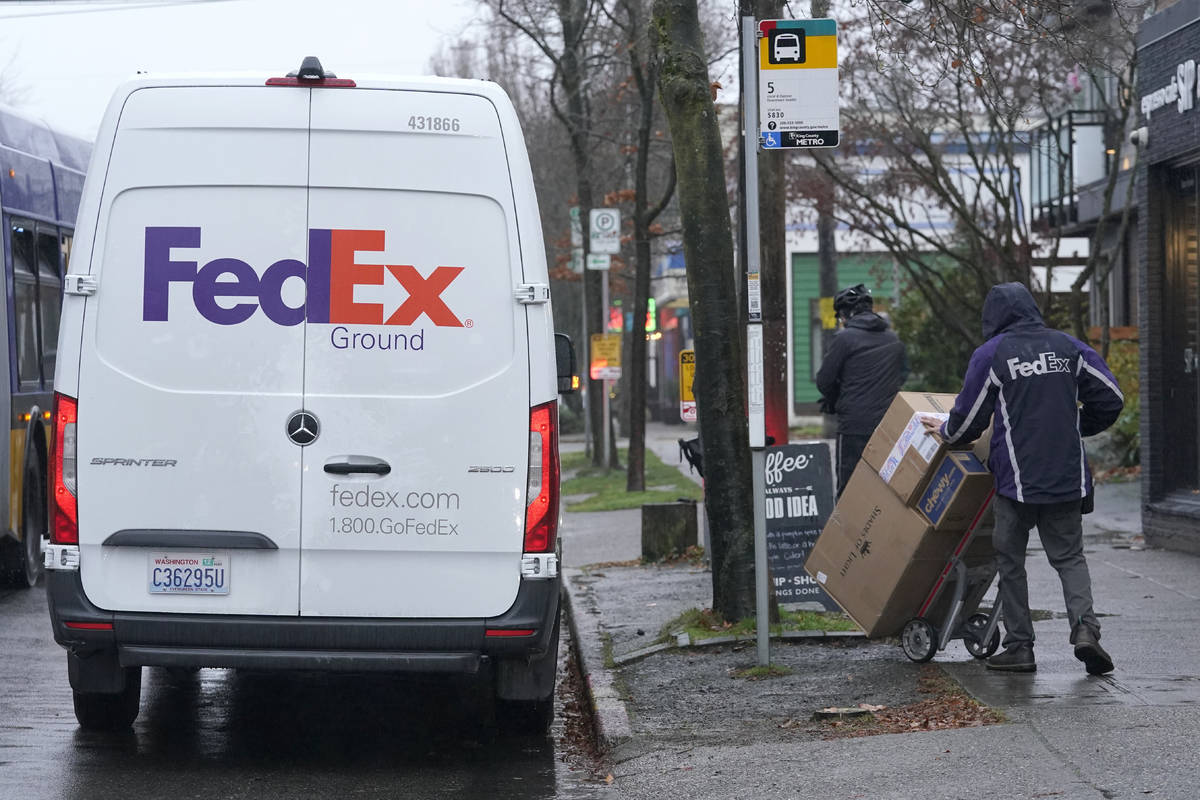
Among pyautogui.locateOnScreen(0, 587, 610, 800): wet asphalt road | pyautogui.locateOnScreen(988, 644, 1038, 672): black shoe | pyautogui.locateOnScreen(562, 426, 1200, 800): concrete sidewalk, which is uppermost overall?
pyautogui.locateOnScreen(988, 644, 1038, 672): black shoe

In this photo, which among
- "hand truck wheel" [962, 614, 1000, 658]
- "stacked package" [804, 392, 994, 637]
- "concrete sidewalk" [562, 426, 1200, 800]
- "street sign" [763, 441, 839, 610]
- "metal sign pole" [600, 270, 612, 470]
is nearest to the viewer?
"concrete sidewalk" [562, 426, 1200, 800]

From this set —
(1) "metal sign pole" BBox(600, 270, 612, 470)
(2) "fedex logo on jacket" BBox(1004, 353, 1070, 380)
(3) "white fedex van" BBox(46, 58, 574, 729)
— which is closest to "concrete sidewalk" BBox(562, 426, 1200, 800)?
(3) "white fedex van" BBox(46, 58, 574, 729)

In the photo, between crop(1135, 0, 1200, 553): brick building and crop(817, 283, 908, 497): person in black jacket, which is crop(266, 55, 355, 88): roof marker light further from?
crop(1135, 0, 1200, 553): brick building

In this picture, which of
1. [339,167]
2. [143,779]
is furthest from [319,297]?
[143,779]

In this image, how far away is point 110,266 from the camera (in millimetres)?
6258

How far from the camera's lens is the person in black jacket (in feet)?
32.7

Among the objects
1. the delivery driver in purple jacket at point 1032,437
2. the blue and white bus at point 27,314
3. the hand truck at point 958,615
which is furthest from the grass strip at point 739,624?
the blue and white bus at point 27,314

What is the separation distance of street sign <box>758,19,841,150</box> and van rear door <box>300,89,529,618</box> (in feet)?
6.94

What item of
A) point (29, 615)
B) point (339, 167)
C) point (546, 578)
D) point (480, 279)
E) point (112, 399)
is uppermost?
point (339, 167)

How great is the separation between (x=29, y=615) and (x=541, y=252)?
6.11 metres

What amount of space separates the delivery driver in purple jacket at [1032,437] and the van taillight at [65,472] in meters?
3.72

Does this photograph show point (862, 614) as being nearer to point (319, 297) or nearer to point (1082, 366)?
point (1082, 366)

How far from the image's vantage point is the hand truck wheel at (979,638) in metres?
7.82

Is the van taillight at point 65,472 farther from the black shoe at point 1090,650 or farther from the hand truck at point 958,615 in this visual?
the black shoe at point 1090,650
